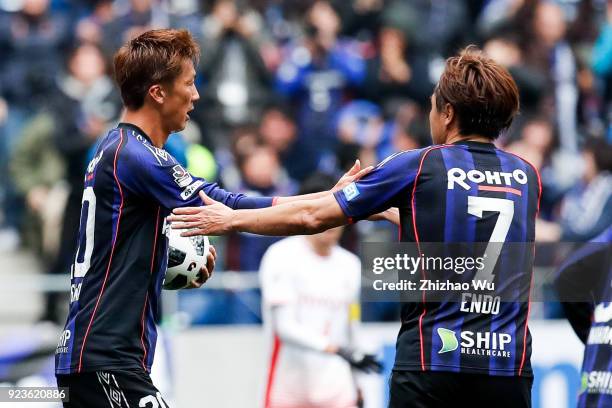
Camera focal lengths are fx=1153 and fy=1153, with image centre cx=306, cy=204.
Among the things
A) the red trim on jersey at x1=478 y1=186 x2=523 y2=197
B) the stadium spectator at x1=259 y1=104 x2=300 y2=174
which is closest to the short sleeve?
the red trim on jersey at x1=478 y1=186 x2=523 y2=197

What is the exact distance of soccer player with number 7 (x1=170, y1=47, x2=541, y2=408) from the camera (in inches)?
201

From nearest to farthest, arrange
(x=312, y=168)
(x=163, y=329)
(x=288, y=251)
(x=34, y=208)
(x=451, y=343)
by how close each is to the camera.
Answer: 1. (x=451, y=343)
2. (x=288, y=251)
3. (x=163, y=329)
4. (x=34, y=208)
5. (x=312, y=168)

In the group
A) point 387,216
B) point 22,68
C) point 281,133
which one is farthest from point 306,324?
point 22,68

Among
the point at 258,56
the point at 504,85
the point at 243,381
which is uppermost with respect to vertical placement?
the point at 258,56

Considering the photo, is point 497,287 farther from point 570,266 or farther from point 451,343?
point 570,266

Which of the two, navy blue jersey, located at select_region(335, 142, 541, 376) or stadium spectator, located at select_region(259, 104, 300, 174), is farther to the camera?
stadium spectator, located at select_region(259, 104, 300, 174)

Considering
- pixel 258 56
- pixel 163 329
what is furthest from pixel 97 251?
pixel 258 56

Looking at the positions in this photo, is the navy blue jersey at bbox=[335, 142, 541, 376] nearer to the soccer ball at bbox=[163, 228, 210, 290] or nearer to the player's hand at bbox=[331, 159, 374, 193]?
the player's hand at bbox=[331, 159, 374, 193]

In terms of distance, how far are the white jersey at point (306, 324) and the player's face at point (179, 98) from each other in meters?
3.04

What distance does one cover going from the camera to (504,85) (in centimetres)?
527

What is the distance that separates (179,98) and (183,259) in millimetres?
800

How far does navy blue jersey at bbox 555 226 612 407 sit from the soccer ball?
1.99 meters

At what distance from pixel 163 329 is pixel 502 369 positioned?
5.15 meters

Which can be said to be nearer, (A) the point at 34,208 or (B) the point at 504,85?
(B) the point at 504,85
